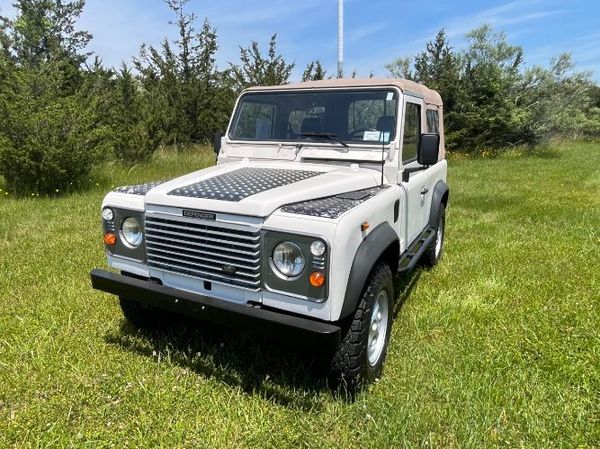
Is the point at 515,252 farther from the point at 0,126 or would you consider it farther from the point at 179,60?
the point at 179,60

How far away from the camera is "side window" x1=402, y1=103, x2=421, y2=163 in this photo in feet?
11.8

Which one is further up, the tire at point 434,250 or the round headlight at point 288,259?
the round headlight at point 288,259

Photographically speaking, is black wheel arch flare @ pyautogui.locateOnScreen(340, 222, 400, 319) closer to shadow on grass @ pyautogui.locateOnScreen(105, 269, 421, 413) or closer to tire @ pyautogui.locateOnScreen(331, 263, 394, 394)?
tire @ pyautogui.locateOnScreen(331, 263, 394, 394)

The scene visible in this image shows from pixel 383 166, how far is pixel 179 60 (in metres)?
15.7

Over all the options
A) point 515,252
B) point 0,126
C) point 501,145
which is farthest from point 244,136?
point 501,145

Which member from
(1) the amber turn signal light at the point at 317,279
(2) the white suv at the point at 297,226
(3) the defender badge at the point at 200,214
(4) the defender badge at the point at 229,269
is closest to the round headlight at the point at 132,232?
(2) the white suv at the point at 297,226

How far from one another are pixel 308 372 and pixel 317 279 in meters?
1.01

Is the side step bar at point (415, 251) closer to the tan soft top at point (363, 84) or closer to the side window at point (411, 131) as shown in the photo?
the side window at point (411, 131)

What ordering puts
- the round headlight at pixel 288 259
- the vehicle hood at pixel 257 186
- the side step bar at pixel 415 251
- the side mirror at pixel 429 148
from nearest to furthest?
the round headlight at pixel 288 259, the vehicle hood at pixel 257 186, the side mirror at pixel 429 148, the side step bar at pixel 415 251

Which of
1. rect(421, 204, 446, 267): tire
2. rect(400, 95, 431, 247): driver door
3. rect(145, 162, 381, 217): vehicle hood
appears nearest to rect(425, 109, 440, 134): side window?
rect(400, 95, 431, 247): driver door

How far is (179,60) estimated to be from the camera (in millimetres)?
17031

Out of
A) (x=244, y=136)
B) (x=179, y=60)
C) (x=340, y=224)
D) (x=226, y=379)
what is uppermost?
(x=179, y=60)

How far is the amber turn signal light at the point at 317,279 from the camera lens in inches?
90.2

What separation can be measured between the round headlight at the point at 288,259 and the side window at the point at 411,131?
5.17 ft
